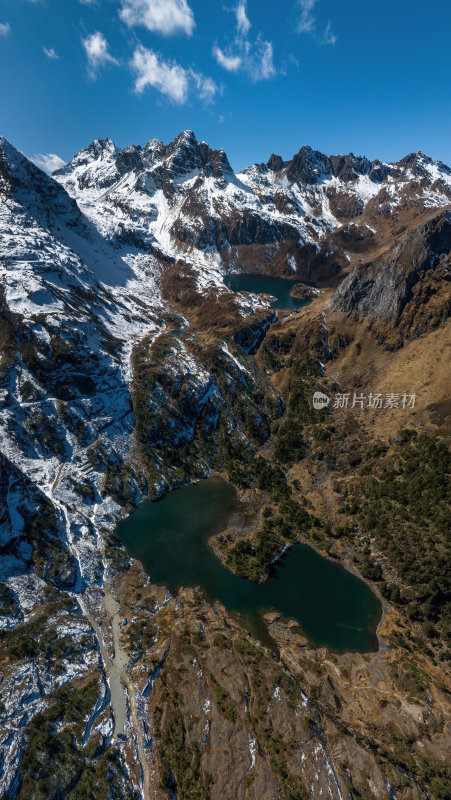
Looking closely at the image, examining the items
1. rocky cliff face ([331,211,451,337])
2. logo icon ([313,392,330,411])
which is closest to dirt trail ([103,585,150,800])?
logo icon ([313,392,330,411])

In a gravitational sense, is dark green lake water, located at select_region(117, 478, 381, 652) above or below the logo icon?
below

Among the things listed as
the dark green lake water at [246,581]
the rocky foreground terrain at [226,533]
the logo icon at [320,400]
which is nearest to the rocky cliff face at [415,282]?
the rocky foreground terrain at [226,533]

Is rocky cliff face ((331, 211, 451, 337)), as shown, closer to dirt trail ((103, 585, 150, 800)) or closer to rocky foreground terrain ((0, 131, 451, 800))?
rocky foreground terrain ((0, 131, 451, 800))

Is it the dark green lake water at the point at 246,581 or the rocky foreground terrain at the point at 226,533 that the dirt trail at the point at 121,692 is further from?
the dark green lake water at the point at 246,581

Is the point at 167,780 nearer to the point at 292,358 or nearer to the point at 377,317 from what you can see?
the point at 292,358

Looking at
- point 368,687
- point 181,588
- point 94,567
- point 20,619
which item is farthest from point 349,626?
point 20,619
